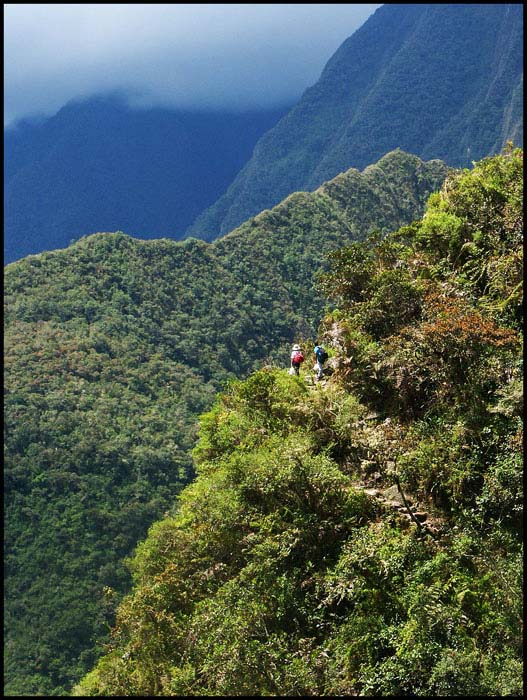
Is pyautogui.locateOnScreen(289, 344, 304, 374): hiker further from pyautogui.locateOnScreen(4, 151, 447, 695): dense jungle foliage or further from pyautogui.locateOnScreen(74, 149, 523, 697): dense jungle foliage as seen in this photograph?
pyautogui.locateOnScreen(4, 151, 447, 695): dense jungle foliage

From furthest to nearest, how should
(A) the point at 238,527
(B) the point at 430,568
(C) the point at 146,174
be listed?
(C) the point at 146,174, (A) the point at 238,527, (B) the point at 430,568

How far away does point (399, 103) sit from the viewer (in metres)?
140

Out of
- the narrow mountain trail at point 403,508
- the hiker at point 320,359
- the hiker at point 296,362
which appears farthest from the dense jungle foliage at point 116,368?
the narrow mountain trail at point 403,508

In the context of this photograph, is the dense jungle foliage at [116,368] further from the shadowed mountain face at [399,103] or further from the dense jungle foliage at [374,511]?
the shadowed mountain face at [399,103]

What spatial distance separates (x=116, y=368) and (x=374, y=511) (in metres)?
38.6

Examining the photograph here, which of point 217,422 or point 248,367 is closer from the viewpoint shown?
point 217,422

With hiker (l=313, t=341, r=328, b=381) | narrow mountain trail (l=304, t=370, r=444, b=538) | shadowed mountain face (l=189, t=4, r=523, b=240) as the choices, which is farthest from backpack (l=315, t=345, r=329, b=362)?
shadowed mountain face (l=189, t=4, r=523, b=240)

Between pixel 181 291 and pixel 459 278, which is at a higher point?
pixel 181 291

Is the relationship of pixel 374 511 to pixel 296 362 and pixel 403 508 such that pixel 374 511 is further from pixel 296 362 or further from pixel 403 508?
pixel 296 362

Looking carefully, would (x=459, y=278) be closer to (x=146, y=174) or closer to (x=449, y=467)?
(x=449, y=467)

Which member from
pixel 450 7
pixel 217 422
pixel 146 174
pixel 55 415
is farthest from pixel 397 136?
pixel 217 422

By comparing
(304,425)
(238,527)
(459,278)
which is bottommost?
(238,527)

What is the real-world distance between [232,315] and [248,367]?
5103 mm

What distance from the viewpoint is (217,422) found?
11.9 metres
